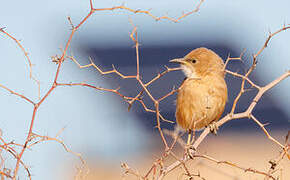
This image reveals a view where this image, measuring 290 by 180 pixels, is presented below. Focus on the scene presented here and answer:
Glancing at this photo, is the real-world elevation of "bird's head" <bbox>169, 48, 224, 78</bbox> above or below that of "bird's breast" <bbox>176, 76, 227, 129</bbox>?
above

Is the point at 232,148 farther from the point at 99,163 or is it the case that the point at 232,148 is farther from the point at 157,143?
the point at 99,163

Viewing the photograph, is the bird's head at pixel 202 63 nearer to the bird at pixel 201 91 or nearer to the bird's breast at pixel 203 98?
the bird at pixel 201 91

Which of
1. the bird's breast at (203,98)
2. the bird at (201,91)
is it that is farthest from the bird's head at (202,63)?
the bird's breast at (203,98)

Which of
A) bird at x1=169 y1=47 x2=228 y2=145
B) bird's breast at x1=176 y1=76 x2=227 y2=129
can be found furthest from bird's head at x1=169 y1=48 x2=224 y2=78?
bird's breast at x1=176 y1=76 x2=227 y2=129

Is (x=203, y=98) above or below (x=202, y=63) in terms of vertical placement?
below

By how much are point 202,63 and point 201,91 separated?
380 mm

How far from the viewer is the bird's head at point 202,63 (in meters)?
5.79

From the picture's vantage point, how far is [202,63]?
5.89 metres

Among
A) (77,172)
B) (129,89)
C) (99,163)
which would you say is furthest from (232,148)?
(77,172)

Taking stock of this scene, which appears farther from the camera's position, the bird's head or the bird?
the bird's head

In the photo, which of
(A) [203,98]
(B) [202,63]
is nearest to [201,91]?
(A) [203,98]

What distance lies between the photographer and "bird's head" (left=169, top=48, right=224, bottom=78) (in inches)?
228

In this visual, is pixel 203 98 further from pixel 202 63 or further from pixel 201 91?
pixel 202 63

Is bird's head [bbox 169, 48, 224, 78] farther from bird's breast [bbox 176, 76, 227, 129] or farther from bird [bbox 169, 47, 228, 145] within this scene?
bird's breast [bbox 176, 76, 227, 129]
